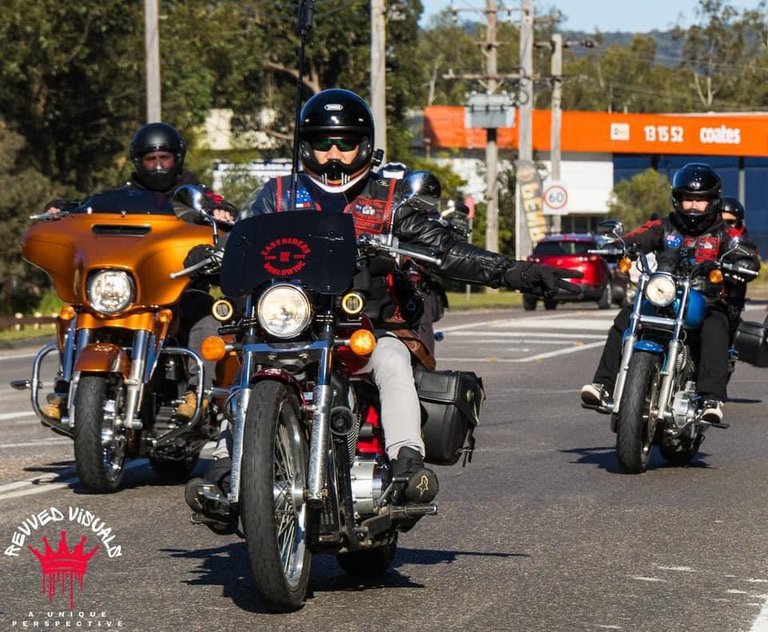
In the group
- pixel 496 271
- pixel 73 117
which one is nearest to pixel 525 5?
pixel 73 117

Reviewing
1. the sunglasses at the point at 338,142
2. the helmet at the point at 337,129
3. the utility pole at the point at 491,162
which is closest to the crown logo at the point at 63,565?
the helmet at the point at 337,129

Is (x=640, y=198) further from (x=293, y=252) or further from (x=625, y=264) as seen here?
(x=293, y=252)

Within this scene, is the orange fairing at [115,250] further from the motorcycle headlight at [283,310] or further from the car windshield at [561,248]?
the car windshield at [561,248]

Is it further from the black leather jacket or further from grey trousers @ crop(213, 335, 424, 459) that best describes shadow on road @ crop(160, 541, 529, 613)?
the black leather jacket

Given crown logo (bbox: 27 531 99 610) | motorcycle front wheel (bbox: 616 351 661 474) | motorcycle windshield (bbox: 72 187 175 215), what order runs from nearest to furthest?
crown logo (bbox: 27 531 99 610), motorcycle windshield (bbox: 72 187 175 215), motorcycle front wheel (bbox: 616 351 661 474)

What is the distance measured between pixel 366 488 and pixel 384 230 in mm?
1069

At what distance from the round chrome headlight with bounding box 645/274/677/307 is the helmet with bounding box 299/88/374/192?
391 centimetres

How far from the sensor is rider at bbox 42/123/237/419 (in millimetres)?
9586

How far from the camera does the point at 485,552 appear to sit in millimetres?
7684

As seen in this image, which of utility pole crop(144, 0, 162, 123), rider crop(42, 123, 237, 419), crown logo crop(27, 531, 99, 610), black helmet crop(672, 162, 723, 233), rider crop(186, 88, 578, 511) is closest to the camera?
rider crop(186, 88, 578, 511)

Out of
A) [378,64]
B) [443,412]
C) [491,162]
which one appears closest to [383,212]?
[443,412]

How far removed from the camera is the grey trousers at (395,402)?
21.6 feet

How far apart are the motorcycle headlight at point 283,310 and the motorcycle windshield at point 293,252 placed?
0.22ft

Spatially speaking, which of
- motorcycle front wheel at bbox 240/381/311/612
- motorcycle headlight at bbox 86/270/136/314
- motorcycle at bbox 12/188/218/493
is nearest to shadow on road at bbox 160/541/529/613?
motorcycle front wheel at bbox 240/381/311/612
